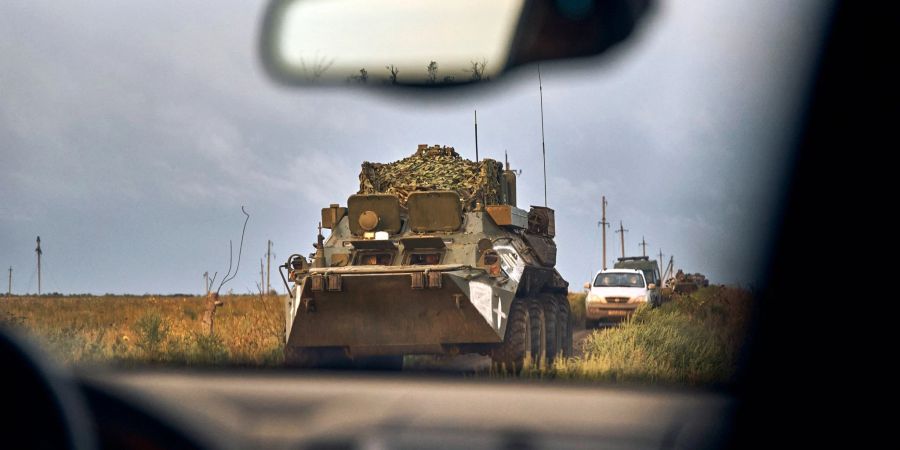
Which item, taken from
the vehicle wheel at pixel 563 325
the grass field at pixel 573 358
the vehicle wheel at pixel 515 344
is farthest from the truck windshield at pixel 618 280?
the vehicle wheel at pixel 515 344

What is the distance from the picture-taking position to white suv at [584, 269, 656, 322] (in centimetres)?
2394

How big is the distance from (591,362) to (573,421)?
15.2ft

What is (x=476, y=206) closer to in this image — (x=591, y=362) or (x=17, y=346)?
(x=591, y=362)

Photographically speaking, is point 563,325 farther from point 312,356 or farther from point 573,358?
point 312,356

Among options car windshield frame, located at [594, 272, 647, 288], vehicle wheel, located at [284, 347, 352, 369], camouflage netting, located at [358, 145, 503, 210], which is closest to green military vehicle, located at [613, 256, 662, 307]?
car windshield frame, located at [594, 272, 647, 288]

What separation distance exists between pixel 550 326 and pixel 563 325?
90 centimetres

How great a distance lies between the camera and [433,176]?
46.9ft

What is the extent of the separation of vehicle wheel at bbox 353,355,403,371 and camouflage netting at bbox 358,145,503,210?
205 cm

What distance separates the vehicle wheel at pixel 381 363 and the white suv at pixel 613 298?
1004 cm

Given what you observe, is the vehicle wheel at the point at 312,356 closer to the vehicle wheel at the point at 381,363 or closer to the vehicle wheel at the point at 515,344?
the vehicle wheel at the point at 381,363

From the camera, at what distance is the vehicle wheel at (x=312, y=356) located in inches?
A: 493

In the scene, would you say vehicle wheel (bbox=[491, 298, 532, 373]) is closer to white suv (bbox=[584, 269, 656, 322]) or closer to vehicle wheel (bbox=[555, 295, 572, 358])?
vehicle wheel (bbox=[555, 295, 572, 358])

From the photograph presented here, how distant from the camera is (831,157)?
9.66 m

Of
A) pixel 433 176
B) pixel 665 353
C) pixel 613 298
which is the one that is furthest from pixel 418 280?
pixel 613 298
